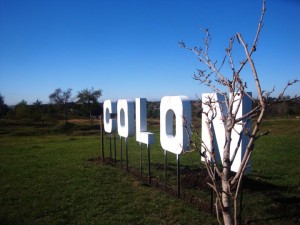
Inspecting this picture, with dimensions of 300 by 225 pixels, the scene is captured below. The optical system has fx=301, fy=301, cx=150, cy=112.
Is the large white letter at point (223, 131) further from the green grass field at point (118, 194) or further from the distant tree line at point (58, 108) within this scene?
the distant tree line at point (58, 108)

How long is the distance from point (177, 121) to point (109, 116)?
6.43 m

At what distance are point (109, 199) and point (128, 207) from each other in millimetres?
911

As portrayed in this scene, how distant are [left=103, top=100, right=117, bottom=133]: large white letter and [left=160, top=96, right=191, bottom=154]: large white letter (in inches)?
177

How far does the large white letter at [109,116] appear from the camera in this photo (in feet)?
45.3

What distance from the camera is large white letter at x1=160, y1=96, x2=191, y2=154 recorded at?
8.30 m

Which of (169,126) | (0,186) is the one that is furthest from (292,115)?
(0,186)

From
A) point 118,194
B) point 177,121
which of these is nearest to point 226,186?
point 177,121

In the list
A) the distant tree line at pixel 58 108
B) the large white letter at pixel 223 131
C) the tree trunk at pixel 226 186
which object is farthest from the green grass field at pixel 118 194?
the distant tree line at pixel 58 108

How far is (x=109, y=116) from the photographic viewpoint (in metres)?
14.4

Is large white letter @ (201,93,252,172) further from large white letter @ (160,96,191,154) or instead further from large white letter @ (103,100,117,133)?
large white letter @ (103,100,117,133)

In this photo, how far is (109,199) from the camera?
854cm

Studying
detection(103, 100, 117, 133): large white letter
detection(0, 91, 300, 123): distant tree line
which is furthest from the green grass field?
detection(0, 91, 300, 123): distant tree line

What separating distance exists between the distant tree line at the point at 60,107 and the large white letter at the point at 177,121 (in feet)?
151

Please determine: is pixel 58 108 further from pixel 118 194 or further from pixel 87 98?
pixel 118 194
